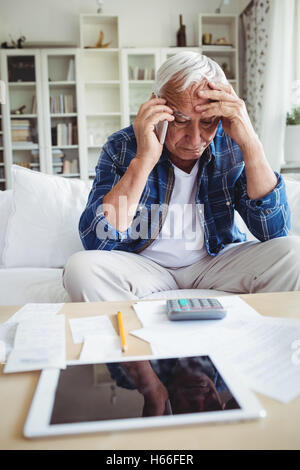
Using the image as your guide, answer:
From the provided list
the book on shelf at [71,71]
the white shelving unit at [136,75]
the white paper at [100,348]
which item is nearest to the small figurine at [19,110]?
the book on shelf at [71,71]

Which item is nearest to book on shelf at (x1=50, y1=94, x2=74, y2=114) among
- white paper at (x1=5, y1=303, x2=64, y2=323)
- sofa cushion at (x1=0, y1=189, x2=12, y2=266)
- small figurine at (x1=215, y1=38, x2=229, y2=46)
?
small figurine at (x1=215, y1=38, x2=229, y2=46)

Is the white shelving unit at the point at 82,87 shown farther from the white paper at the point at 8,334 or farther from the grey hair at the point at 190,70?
the white paper at the point at 8,334

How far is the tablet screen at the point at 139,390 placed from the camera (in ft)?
1.39

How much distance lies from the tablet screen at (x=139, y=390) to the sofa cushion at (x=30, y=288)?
0.77m

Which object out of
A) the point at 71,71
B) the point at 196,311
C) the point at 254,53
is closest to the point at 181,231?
the point at 196,311

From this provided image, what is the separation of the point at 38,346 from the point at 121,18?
447 cm

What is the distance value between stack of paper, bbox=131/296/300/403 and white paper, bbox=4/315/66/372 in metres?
0.13

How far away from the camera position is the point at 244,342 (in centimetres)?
60

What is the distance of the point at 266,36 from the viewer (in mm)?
3506

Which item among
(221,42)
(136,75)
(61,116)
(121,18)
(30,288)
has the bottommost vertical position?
(30,288)

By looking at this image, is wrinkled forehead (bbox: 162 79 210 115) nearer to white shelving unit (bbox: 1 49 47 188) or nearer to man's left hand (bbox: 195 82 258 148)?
man's left hand (bbox: 195 82 258 148)

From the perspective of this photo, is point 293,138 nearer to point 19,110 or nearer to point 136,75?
point 136,75
